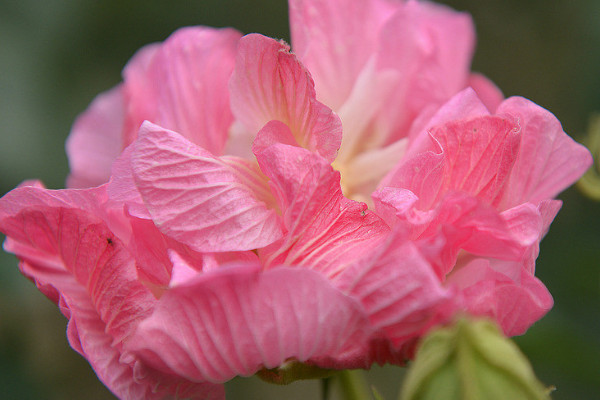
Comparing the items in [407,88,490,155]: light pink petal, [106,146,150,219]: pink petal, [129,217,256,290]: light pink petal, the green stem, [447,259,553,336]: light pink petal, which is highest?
[407,88,490,155]: light pink petal

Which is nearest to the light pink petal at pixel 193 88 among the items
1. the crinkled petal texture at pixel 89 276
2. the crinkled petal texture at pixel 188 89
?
the crinkled petal texture at pixel 188 89

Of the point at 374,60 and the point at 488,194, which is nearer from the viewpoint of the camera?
the point at 488,194

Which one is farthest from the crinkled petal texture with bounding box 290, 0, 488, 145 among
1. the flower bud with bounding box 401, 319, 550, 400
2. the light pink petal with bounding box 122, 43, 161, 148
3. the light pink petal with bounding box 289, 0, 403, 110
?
the flower bud with bounding box 401, 319, 550, 400

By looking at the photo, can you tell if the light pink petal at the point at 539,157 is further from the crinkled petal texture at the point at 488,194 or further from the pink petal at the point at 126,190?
the pink petal at the point at 126,190

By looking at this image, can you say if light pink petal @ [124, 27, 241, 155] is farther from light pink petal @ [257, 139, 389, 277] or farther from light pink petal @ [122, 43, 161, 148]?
light pink petal @ [257, 139, 389, 277]

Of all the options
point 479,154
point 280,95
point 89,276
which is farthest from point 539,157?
point 89,276

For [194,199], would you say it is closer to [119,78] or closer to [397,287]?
[397,287]

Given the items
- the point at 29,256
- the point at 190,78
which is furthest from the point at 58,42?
the point at 29,256
